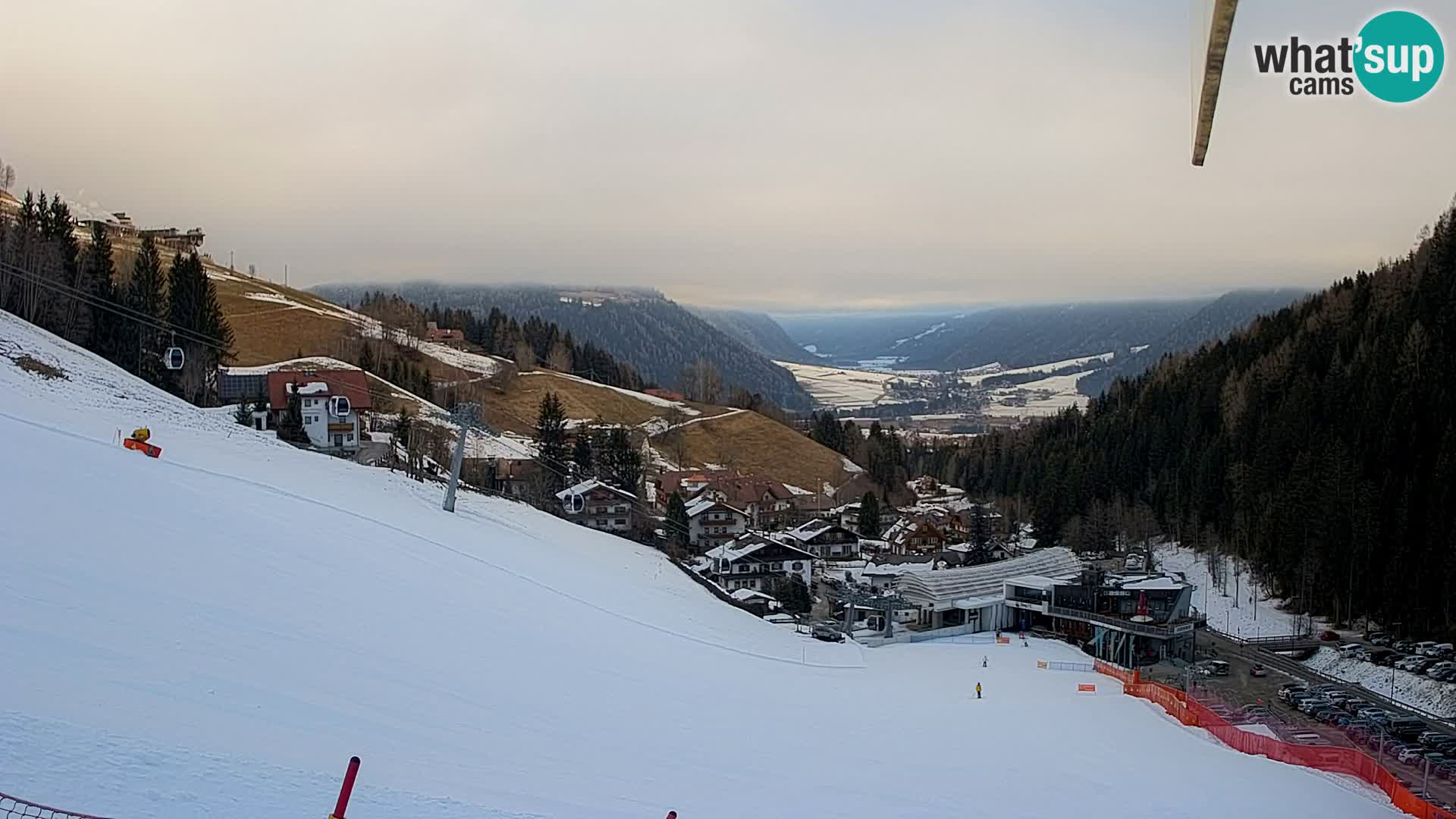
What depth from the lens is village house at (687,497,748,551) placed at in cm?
4529

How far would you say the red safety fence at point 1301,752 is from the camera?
13.7m

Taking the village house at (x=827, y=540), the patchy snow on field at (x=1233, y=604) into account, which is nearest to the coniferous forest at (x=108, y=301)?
the village house at (x=827, y=540)

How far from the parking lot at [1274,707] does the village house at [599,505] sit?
886 inches

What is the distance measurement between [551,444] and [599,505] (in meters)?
9.03

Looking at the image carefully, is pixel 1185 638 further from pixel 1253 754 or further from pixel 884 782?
pixel 884 782

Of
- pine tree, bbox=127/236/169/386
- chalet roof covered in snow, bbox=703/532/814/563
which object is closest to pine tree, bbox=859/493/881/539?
chalet roof covered in snow, bbox=703/532/814/563

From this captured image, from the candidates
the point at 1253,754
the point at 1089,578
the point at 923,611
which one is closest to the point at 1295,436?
the point at 1089,578

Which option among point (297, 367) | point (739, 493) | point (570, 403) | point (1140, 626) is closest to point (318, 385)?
point (297, 367)

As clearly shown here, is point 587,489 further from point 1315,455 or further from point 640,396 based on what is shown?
point 640,396

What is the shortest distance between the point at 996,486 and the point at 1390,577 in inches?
1679

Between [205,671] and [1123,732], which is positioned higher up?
[205,671]

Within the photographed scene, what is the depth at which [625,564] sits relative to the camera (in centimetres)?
2491

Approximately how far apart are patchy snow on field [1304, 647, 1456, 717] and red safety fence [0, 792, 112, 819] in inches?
1002

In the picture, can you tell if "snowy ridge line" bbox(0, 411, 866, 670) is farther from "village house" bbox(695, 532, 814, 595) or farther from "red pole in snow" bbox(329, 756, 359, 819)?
"village house" bbox(695, 532, 814, 595)
